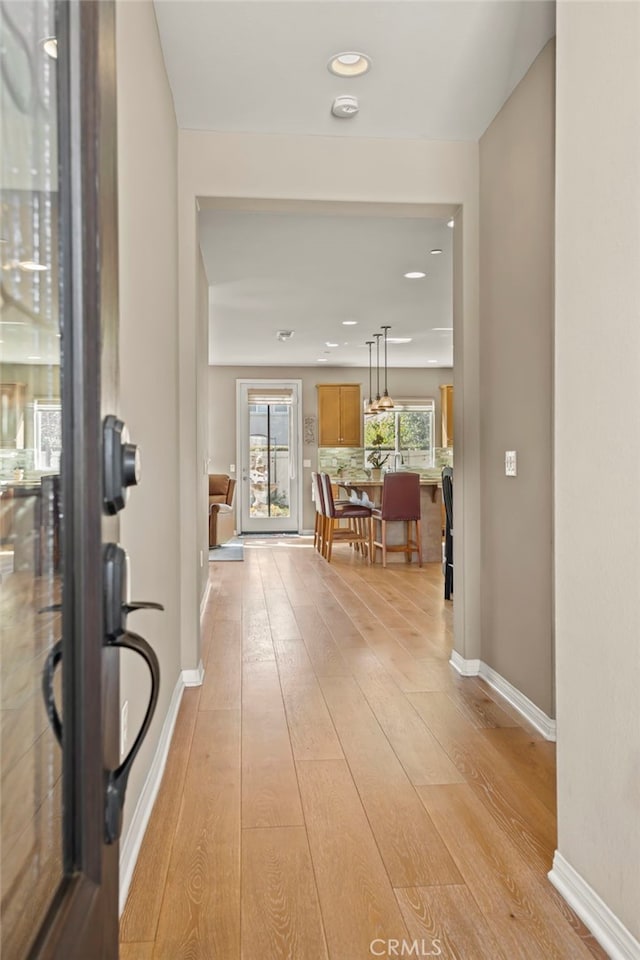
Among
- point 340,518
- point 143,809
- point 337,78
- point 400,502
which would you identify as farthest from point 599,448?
point 340,518

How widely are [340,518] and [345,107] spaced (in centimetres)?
529

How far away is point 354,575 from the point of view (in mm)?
6660

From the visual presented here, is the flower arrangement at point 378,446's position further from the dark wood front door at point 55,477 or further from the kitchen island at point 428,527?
the dark wood front door at point 55,477

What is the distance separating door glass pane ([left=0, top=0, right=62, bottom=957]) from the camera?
511 millimetres

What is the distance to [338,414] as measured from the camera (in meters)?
10.5

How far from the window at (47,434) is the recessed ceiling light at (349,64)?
2633mm

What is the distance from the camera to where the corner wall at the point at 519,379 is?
271 cm

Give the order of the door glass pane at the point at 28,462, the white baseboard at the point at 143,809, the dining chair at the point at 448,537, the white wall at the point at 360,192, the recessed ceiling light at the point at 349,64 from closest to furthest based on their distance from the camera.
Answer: the door glass pane at the point at 28,462 < the white baseboard at the point at 143,809 < the recessed ceiling light at the point at 349,64 < the white wall at the point at 360,192 < the dining chair at the point at 448,537

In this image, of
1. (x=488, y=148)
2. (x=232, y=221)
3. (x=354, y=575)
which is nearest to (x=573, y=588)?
(x=488, y=148)

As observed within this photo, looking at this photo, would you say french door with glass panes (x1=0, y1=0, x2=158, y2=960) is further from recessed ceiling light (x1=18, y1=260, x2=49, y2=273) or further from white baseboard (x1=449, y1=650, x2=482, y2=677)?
white baseboard (x1=449, y1=650, x2=482, y2=677)

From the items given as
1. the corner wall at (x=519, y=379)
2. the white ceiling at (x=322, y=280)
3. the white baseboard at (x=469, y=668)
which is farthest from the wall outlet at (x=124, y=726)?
the white ceiling at (x=322, y=280)

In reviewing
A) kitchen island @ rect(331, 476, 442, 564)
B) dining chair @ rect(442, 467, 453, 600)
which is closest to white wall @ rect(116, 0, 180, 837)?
dining chair @ rect(442, 467, 453, 600)

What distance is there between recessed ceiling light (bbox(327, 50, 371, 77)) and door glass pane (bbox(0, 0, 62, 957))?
2.49 metres

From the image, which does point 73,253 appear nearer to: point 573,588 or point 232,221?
point 573,588
